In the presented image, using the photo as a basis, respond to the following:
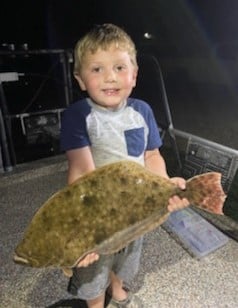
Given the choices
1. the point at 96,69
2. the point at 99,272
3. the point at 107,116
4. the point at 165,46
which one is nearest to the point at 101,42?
the point at 96,69

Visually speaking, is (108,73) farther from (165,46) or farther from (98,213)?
(165,46)

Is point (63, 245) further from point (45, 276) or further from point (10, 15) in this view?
point (10, 15)

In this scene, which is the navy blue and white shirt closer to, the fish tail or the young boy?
the young boy

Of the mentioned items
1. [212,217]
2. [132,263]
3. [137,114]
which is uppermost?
[137,114]

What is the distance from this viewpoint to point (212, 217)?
2039 mm

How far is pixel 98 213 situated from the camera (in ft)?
2.58

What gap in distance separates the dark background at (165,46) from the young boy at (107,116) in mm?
2221

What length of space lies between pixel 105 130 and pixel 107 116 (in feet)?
0.11

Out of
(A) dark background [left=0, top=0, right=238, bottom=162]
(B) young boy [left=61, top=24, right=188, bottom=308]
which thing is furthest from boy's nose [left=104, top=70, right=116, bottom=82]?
(A) dark background [left=0, top=0, right=238, bottom=162]

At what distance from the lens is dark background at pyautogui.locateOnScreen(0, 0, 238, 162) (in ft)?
14.0

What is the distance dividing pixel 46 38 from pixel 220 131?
3960 mm

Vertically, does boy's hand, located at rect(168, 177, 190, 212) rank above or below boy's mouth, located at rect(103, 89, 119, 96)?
below

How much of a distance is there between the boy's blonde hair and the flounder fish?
0.25 m

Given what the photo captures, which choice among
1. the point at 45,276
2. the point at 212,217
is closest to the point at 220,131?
the point at 212,217
